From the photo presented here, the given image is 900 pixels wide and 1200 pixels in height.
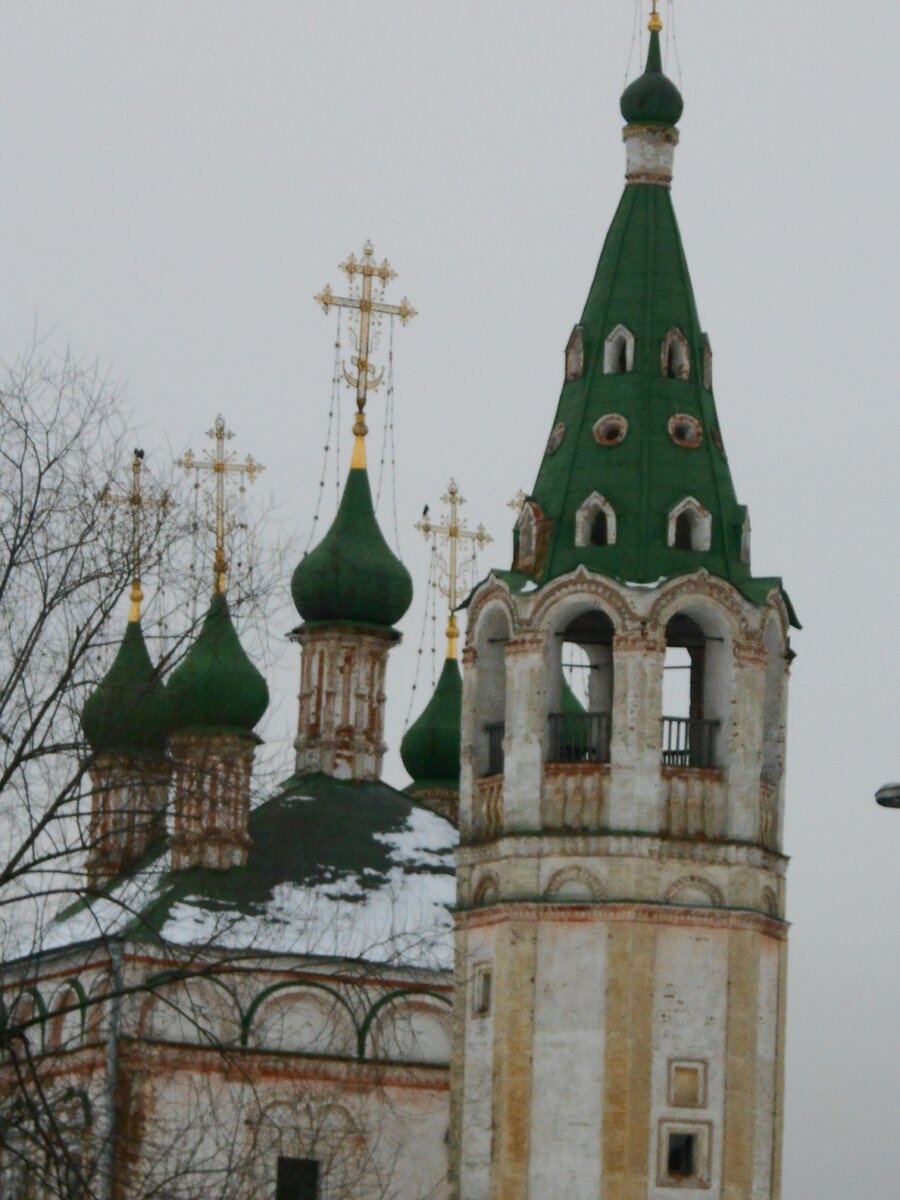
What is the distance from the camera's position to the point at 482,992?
107ft

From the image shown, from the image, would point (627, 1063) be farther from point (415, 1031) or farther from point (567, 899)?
point (415, 1031)

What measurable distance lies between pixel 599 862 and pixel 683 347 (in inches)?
202

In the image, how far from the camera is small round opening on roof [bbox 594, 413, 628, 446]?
33344 mm

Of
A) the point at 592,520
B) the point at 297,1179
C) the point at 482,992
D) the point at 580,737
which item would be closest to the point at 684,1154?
the point at 482,992

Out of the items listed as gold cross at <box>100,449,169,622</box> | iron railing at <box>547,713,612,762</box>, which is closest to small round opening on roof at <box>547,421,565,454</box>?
iron railing at <box>547,713,612,762</box>

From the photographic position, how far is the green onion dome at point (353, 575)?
38.6 meters

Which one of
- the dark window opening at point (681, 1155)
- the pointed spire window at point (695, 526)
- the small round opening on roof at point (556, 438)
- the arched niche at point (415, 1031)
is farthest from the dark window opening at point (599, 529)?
the dark window opening at point (681, 1155)

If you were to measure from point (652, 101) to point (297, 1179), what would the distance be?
1091 centimetres

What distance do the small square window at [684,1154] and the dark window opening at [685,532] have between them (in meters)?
5.34

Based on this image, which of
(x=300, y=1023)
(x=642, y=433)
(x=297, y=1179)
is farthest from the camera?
(x=300, y=1023)

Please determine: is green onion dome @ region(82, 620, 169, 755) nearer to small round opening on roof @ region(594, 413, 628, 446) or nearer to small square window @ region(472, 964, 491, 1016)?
small square window @ region(472, 964, 491, 1016)

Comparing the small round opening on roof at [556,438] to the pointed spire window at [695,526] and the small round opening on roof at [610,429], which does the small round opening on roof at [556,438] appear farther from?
the pointed spire window at [695,526]

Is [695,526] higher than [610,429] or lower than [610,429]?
lower

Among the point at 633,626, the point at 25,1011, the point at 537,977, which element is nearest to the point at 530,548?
the point at 633,626
